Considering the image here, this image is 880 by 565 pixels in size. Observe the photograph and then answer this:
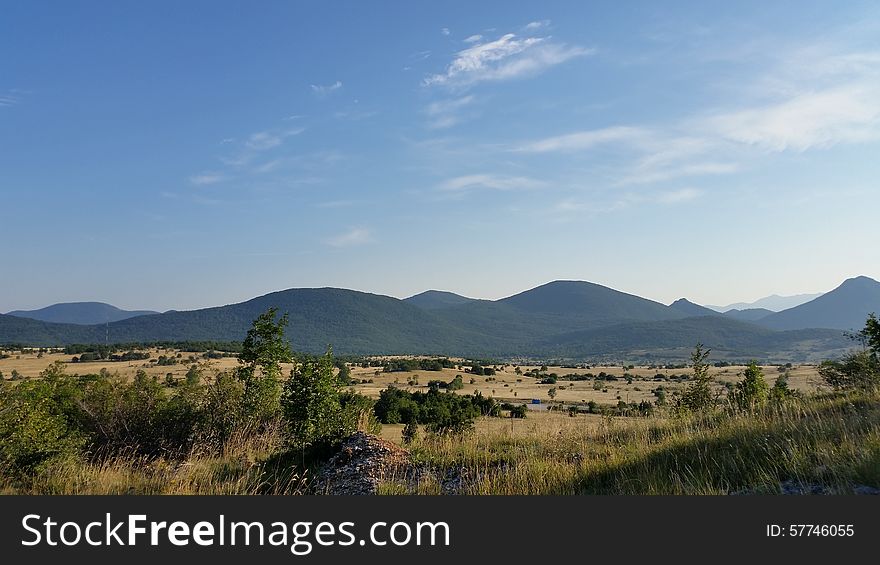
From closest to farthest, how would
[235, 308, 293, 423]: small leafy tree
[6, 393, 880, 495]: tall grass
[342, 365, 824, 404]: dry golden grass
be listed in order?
[6, 393, 880, 495]: tall grass → [235, 308, 293, 423]: small leafy tree → [342, 365, 824, 404]: dry golden grass

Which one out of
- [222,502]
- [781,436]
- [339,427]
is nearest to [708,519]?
[781,436]

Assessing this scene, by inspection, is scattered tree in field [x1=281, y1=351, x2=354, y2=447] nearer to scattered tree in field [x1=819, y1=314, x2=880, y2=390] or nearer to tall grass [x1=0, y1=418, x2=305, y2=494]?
tall grass [x1=0, y1=418, x2=305, y2=494]

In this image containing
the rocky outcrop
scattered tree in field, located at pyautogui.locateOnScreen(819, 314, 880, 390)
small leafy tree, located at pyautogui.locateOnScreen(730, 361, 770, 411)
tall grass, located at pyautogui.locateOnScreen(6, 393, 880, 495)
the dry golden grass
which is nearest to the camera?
tall grass, located at pyautogui.locateOnScreen(6, 393, 880, 495)

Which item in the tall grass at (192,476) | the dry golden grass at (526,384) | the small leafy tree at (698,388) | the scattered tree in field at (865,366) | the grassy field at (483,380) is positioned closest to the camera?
Result: the tall grass at (192,476)

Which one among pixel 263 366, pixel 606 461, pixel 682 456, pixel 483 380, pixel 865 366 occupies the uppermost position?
pixel 263 366

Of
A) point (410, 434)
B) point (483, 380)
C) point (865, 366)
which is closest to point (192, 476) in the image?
point (410, 434)

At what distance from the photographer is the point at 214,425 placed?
49.2 feet

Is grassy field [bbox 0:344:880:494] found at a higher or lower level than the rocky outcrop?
higher

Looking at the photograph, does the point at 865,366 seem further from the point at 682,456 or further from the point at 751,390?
the point at 682,456

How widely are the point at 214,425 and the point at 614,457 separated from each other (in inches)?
435

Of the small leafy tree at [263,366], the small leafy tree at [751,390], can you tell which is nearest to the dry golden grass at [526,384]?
the small leafy tree at [751,390]

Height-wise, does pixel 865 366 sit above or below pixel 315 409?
above

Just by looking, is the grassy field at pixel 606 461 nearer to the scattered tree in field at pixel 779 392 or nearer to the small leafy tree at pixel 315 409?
the small leafy tree at pixel 315 409

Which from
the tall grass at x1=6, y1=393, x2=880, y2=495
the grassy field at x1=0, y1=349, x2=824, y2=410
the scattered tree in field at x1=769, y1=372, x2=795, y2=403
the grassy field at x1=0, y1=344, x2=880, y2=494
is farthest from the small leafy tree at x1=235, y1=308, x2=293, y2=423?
the grassy field at x1=0, y1=349, x2=824, y2=410
